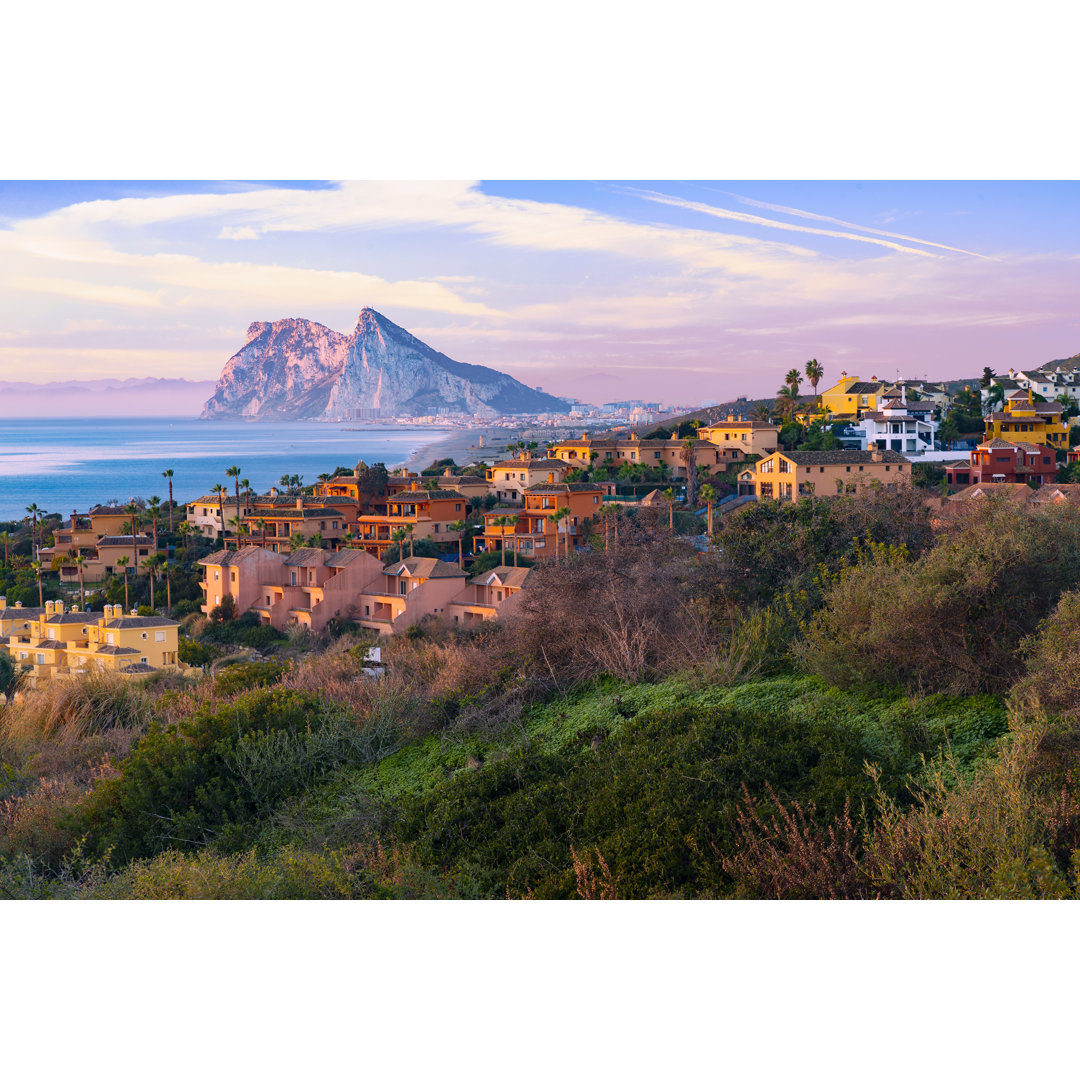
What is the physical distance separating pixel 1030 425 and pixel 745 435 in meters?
9.62

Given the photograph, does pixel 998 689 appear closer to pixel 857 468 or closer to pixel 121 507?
pixel 857 468

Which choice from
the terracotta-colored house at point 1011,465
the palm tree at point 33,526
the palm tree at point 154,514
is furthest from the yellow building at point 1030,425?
the palm tree at point 33,526

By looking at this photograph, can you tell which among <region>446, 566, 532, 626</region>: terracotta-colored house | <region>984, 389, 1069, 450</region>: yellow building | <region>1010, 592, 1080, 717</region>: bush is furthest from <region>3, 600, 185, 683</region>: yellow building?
<region>984, 389, 1069, 450</region>: yellow building

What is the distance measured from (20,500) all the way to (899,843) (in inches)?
Result: 1675

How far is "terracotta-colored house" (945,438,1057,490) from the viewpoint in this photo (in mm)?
28359

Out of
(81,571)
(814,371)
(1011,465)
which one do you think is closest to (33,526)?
(81,571)

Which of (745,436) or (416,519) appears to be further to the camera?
(745,436)

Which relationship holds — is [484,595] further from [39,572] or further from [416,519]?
[39,572]

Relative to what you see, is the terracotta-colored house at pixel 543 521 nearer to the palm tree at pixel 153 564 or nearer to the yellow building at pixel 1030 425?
the palm tree at pixel 153 564

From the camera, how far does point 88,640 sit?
16.5m

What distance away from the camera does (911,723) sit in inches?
161

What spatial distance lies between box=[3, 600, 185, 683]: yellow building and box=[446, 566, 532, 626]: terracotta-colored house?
20.5 ft

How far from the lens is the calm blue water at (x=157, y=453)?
21630 mm

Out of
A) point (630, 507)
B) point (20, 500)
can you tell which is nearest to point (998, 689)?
point (630, 507)
